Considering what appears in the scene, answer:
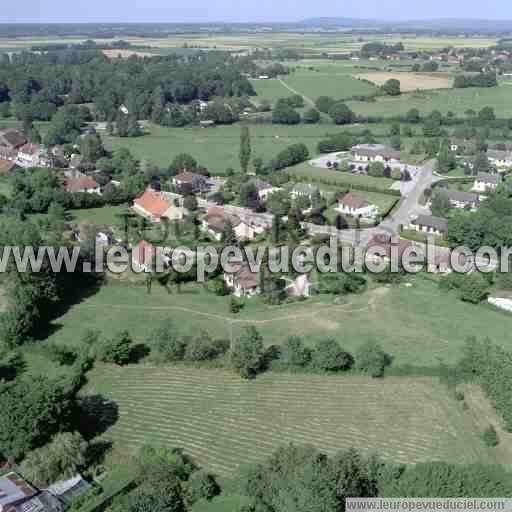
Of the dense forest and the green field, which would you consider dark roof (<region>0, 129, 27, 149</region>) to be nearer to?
the dense forest

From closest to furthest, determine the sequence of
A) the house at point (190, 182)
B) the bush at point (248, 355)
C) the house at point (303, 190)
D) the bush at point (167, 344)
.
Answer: the bush at point (248, 355) < the bush at point (167, 344) < the house at point (303, 190) < the house at point (190, 182)

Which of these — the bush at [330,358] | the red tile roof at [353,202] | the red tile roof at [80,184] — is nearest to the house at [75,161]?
the red tile roof at [80,184]

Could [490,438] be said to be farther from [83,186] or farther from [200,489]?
[83,186]

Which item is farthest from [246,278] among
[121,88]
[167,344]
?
[121,88]

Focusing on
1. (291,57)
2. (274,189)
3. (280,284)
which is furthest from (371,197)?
(291,57)

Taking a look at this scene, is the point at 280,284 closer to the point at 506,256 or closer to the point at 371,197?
the point at 506,256

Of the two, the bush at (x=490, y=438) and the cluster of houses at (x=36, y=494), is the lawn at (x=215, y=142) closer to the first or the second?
the bush at (x=490, y=438)

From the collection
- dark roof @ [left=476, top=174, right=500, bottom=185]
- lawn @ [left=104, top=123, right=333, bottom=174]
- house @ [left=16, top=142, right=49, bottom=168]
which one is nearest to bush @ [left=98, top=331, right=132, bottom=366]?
lawn @ [left=104, top=123, right=333, bottom=174]
